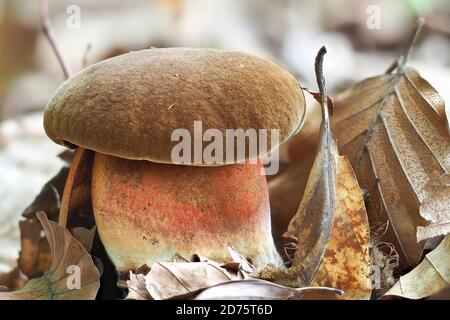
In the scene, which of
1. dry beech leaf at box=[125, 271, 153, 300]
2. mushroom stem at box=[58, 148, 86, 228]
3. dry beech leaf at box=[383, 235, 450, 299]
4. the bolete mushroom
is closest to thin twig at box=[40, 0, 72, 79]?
mushroom stem at box=[58, 148, 86, 228]

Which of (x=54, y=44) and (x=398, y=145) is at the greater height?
(x=54, y=44)

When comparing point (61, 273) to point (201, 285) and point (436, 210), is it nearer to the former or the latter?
point (201, 285)

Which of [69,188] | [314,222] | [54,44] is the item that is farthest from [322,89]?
[54,44]

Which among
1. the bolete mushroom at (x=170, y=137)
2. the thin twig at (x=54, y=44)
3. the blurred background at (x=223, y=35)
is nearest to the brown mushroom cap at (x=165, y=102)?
the bolete mushroom at (x=170, y=137)

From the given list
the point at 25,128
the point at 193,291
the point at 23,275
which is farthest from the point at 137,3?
the point at 193,291

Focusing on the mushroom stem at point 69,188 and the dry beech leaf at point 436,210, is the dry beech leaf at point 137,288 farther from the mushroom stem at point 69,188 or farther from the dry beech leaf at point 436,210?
the dry beech leaf at point 436,210
